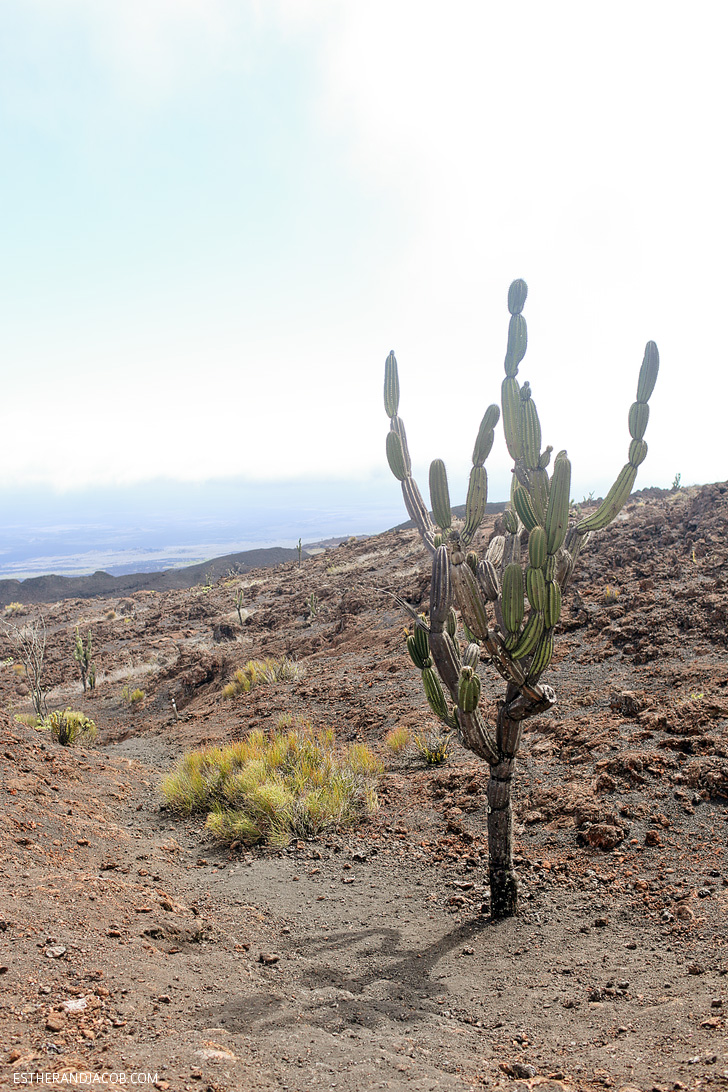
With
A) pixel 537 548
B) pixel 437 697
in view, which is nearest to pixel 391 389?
pixel 537 548

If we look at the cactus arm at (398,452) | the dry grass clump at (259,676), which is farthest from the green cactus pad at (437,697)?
the dry grass clump at (259,676)

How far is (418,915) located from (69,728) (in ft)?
25.4

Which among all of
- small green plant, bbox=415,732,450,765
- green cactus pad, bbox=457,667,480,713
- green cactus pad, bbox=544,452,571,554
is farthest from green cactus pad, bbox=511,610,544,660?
small green plant, bbox=415,732,450,765

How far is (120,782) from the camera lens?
25.5 feet

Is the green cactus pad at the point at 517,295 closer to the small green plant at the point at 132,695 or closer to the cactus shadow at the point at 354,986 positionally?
the cactus shadow at the point at 354,986

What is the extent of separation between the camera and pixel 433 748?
24.1 ft

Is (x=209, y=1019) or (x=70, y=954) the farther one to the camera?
(x=70, y=954)

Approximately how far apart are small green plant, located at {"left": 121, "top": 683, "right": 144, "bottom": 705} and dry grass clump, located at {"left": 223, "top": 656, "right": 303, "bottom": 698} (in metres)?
2.69

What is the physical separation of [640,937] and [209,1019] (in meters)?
2.63

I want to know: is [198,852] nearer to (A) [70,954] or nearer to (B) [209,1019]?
(A) [70,954]

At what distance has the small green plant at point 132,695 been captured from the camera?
14242mm

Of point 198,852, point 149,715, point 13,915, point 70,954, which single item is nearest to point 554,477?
point 70,954

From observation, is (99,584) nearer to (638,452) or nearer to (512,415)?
(512,415)

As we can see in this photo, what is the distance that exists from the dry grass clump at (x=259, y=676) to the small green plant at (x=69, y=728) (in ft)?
9.48
